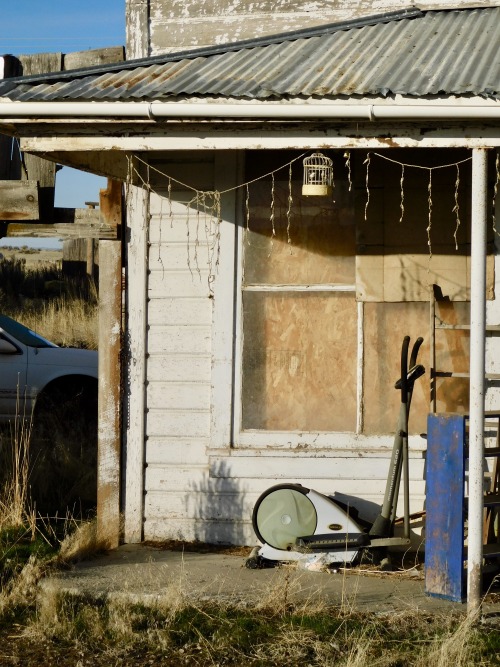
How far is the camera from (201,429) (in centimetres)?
788

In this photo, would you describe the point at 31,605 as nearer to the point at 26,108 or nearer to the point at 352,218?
the point at 26,108


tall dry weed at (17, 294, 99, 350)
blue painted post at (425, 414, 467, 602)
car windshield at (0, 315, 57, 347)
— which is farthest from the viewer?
tall dry weed at (17, 294, 99, 350)

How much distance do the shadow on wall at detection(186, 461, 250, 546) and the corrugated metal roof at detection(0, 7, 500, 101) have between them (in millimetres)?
2804

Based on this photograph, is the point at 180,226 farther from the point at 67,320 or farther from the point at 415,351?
the point at 67,320

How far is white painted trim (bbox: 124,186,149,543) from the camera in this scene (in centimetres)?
792

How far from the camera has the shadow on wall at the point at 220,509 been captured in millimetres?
7781

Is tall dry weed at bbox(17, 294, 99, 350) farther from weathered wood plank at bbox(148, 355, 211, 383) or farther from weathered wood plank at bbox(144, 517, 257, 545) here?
weathered wood plank at bbox(144, 517, 257, 545)

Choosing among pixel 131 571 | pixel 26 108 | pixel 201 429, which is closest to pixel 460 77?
pixel 26 108

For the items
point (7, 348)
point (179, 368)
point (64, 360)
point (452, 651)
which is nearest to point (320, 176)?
point (179, 368)

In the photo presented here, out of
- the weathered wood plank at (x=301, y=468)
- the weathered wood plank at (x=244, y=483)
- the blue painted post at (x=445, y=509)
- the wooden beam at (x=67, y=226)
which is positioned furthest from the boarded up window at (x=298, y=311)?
the blue painted post at (x=445, y=509)

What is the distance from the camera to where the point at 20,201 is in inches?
318

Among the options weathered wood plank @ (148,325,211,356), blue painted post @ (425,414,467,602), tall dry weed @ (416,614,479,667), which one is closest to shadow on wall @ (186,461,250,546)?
weathered wood plank @ (148,325,211,356)

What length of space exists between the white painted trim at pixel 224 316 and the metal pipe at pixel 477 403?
2.19 metres

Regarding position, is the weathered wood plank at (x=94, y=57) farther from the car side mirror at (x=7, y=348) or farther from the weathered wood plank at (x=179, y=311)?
the car side mirror at (x=7, y=348)
